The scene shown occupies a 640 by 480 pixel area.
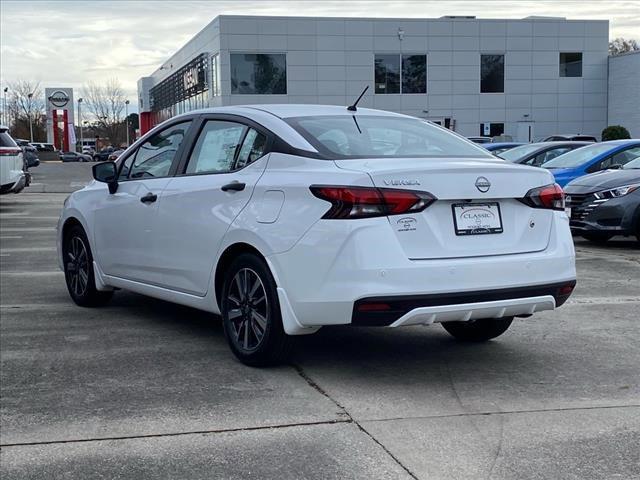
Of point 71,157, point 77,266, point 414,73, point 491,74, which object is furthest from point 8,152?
point 71,157

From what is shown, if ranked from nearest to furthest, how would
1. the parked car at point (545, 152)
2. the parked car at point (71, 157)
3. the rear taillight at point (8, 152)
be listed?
the parked car at point (545, 152) → the rear taillight at point (8, 152) → the parked car at point (71, 157)

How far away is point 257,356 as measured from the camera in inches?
207

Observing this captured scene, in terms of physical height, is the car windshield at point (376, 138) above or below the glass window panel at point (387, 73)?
below

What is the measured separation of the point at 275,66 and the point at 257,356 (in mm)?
48556

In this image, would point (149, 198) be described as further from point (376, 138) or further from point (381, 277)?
point (381, 277)

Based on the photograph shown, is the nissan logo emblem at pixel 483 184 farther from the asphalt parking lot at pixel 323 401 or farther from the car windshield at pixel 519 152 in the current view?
the car windshield at pixel 519 152

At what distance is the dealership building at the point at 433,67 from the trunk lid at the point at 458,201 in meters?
47.4

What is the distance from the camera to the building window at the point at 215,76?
52.4 metres

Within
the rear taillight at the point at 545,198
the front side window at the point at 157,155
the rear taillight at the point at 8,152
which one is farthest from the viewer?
the rear taillight at the point at 8,152

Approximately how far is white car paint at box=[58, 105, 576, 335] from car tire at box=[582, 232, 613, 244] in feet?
21.4

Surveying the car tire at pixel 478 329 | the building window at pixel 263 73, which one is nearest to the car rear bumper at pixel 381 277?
the car tire at pixel 478 329

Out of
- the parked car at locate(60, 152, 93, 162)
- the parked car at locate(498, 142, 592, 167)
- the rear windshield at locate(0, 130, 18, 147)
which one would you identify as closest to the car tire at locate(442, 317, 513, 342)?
the parked car at locate(498, 142, 592, 167)

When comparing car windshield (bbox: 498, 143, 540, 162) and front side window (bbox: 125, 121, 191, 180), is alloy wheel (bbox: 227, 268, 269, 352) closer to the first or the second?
front side window (bbox: 125, 121, 191, 180)

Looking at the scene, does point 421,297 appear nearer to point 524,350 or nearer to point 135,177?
point 524,350
